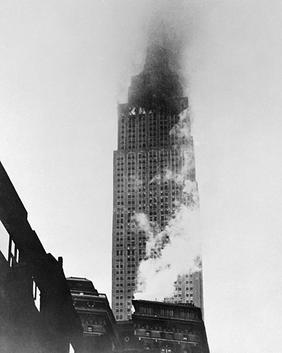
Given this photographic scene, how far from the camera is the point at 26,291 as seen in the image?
5012 centimetres

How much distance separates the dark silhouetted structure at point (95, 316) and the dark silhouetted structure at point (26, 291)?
50599 millimetres

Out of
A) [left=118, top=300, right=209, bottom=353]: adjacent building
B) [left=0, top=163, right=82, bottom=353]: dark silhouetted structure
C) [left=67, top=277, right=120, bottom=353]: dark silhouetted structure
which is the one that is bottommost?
[left=0, top=163, right=82, bottom=353]: dark silhouetted structure

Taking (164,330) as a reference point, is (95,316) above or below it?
below

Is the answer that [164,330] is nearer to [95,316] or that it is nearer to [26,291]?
[95,316]

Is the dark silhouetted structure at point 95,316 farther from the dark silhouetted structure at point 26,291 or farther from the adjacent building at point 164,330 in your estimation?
the dark silhouetted structure at point 26,291

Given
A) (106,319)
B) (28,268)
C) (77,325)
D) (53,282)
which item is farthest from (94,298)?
(28,268)

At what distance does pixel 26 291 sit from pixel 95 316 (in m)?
77.3

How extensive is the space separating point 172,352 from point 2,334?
11696cm

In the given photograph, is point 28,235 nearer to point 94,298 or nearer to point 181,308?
point 94,298

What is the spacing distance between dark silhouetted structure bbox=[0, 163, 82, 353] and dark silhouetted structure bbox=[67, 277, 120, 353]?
5060 centimetres

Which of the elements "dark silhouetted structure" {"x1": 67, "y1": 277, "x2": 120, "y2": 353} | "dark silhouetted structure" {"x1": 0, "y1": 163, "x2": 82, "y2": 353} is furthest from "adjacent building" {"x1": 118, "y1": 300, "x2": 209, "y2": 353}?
"dark silhouetted structure" {"x1": 0, "y1": 163, "x2": 82, "y2": 353}

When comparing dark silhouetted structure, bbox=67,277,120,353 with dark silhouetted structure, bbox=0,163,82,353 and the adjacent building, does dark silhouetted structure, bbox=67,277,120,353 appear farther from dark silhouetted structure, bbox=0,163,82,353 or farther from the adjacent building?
dark silhouetted structure, bbox=0,163,82,353

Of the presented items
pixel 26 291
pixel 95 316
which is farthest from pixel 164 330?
pixel 26 291

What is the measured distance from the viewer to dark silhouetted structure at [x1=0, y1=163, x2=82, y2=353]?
1833 inches
